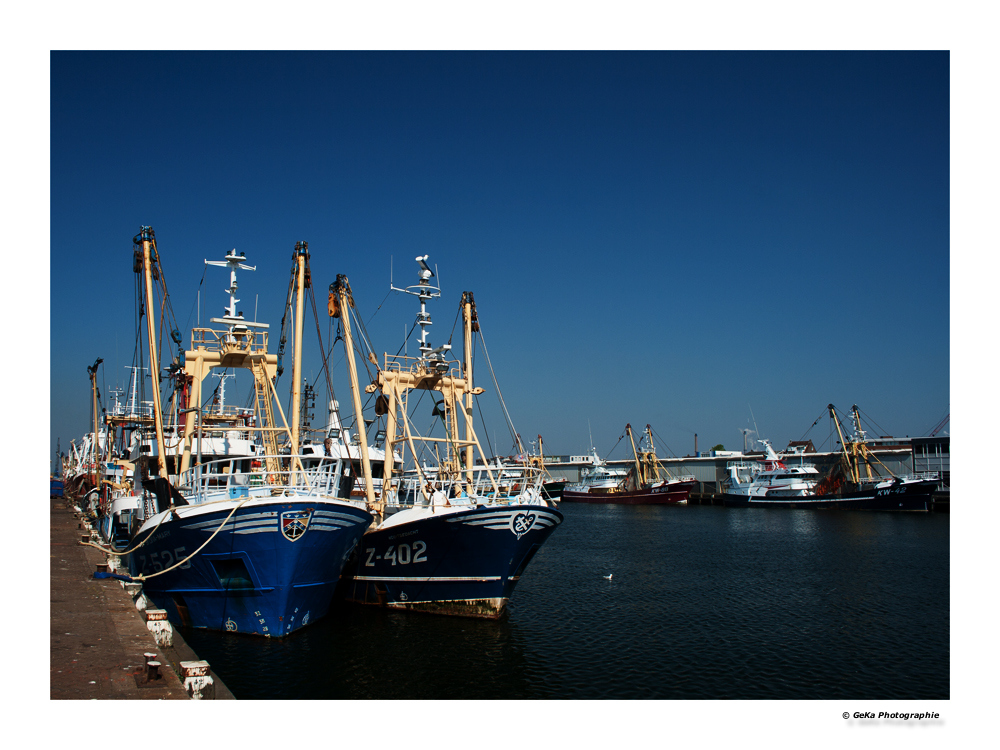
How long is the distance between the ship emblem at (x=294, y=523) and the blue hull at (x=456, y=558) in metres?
5.10

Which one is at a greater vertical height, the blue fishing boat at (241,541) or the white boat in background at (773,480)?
the blue fishing boat at (241,541)

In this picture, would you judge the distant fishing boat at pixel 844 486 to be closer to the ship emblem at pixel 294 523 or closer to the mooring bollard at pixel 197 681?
the ship emblem at pixel 294 523

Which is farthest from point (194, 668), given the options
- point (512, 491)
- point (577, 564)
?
point (577, 564)

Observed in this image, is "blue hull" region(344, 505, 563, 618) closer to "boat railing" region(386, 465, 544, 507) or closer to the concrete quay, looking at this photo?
"boat railing" region(386, 465, 544, 507)

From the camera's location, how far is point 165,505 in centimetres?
2156

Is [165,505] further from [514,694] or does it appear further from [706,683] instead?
[706,683]

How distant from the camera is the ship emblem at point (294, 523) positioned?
19.3 metres

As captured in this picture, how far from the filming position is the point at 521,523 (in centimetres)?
2327

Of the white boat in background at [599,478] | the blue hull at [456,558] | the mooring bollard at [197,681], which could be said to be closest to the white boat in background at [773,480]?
the white boat in background at [599,478]

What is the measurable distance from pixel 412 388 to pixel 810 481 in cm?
7885

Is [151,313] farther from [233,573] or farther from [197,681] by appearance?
[197,681]

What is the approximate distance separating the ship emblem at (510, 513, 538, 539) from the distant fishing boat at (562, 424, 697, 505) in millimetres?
81942

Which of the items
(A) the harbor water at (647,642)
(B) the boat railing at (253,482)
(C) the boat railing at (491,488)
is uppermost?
(B) the boat railing at (253,482)

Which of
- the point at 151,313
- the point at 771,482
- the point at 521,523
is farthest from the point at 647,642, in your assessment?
the point at 771,482
